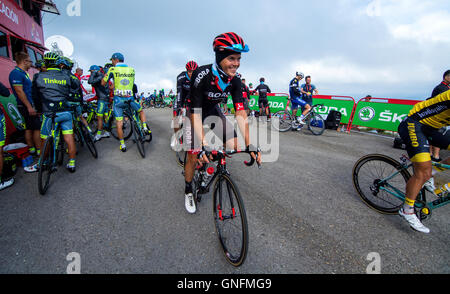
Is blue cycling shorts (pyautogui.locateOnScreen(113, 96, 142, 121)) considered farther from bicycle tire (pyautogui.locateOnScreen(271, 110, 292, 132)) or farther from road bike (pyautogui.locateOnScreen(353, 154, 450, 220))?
bicycle tire (pyautogui.locateOnScreen(271, 110, 292, 132))

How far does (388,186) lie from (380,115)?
7656 mm

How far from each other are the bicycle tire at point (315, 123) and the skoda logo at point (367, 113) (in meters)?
2.54

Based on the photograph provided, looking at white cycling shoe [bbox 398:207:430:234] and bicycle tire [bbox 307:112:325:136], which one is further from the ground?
bicycle tire [bbox 307:112:325:136]

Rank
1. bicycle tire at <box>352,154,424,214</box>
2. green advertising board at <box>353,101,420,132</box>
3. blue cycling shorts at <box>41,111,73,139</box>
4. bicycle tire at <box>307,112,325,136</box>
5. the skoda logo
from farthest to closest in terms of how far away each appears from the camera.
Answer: the skoda logo, bicycle tire at <box>307,112,325,136</box>, green advertising board at <box>353,101,420,132</box>, blue cycling shorts at <box>41,111,73,139</box>, bicycle tire at <box>352,154,424,214</box>

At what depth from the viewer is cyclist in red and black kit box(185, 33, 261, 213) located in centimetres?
201

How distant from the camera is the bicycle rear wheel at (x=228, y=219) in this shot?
→ 1.91 m

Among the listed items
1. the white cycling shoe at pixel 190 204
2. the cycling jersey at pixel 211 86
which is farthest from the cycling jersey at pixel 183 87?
the white cycling shoe at pixel 190 204

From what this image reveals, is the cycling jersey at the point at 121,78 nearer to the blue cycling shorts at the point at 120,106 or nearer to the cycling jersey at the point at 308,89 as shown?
the blue cycling shorts at the point at 120,106

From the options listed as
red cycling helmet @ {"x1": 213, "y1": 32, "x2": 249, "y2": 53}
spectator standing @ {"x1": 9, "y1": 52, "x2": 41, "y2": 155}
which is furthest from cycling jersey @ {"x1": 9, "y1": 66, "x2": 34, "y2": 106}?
red cycling helmet @ {"x1": 213, "y1": 32, "x2": 249, "y2": 53}

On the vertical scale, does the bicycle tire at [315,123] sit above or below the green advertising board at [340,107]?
below

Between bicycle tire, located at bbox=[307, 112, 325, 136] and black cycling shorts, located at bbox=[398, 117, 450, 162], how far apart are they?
5.63 meters

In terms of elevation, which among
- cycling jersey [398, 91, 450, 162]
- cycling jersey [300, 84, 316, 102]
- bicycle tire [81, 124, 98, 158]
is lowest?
bicycle tire [81, 124, 98, 158]

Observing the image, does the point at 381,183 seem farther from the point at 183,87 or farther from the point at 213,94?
the point at 183,87
